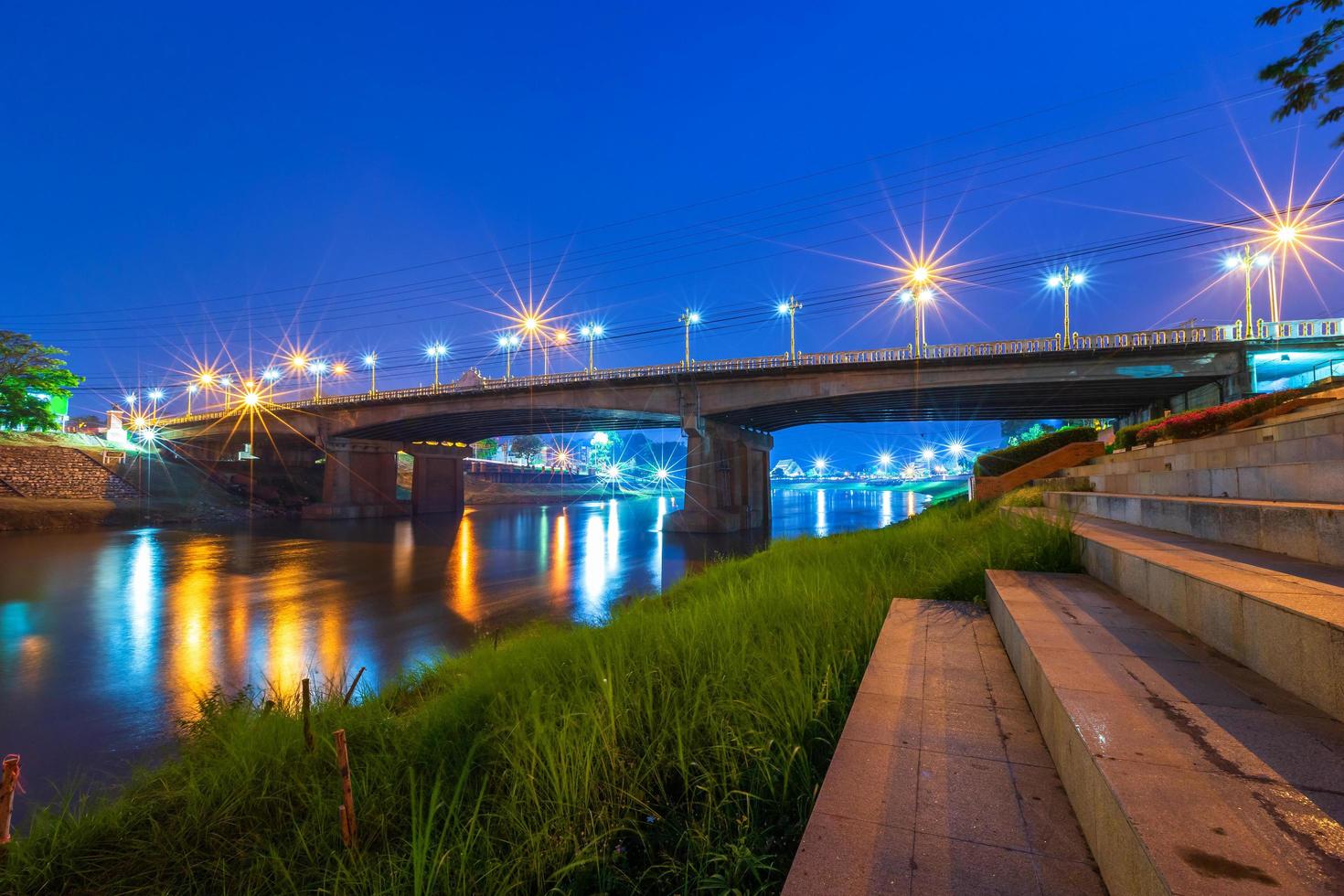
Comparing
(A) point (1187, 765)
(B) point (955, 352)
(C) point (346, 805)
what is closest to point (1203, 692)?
(A) point (1187, 765)

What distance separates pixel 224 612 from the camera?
47.9ft

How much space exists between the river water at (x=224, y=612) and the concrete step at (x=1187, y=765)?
6.38m

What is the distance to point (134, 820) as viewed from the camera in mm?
3629

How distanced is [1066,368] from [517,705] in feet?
122

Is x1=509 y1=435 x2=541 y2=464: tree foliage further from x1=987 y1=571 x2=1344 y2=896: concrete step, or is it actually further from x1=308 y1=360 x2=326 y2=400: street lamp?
x1=987 y1=571 x2=1344 y2=896: concrete step

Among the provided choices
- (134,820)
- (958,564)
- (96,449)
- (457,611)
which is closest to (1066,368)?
(958,564)

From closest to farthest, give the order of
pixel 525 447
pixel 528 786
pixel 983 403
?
pixel 528 786 → pixel 983 403 → pixel 525 447

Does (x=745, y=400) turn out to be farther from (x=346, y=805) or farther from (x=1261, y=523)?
(x=346, y=805)

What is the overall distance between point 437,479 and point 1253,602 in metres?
67.6

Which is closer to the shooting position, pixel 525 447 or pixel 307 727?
pixel 307 727

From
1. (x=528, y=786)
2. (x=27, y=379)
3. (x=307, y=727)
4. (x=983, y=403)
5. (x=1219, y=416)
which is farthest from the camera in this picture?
(x=27, y=379)

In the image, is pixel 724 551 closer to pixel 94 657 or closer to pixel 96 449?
pixel 94 657

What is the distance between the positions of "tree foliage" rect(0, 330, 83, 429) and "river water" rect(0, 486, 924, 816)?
30.8 m

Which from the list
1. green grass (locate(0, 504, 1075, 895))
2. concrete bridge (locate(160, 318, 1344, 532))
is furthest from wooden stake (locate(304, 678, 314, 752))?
concrete bridge (locate(160, 318, 1344, 532))
